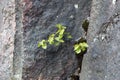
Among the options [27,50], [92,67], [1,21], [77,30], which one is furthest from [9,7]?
[92,67]

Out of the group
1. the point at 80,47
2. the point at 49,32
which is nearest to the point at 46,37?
the point at 49,32

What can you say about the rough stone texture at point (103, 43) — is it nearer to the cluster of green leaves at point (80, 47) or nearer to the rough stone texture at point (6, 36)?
the cluster of green leaves at point (80, 47)

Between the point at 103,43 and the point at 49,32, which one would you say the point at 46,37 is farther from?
the point at 103,43

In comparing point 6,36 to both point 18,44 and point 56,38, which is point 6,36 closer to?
point 18,44

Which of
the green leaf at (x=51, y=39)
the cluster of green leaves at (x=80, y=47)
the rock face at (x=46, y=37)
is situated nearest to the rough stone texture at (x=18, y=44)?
the rock face at (x=46, y=37)

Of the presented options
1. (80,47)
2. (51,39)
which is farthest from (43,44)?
(80,47)

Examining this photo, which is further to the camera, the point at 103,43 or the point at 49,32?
the point at 49,32

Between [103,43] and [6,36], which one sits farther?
[6,36]
